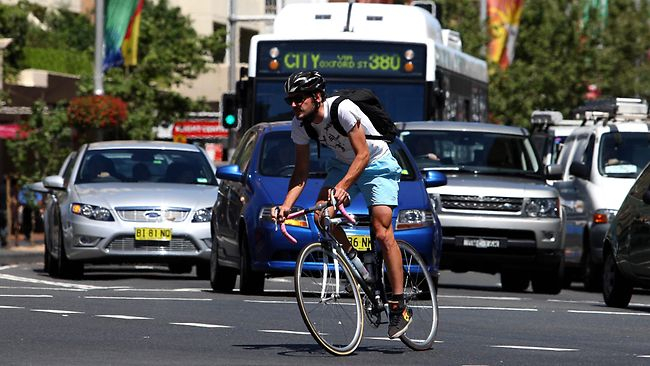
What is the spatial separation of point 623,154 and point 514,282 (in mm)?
1991

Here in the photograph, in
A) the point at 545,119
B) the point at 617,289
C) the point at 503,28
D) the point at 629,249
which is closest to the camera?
the point at 629,249

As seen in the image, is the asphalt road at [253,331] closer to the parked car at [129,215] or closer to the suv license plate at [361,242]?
the suv license plate at [361,242]

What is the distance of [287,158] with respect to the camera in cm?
1862

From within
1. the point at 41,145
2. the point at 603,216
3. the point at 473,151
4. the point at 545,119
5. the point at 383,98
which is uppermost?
the point at 383,98

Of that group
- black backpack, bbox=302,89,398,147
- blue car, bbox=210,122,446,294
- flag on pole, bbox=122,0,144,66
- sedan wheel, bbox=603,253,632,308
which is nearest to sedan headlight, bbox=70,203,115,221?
blue car, bbox=210,122,446,294

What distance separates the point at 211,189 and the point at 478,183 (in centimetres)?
301

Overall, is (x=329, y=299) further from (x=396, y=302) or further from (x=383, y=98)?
(x=383, y=98)

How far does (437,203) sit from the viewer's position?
21.5m

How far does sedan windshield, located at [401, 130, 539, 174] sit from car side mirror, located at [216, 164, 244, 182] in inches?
166

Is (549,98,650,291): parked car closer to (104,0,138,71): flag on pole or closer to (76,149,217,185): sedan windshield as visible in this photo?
(76,149,217,185): sedan windshield

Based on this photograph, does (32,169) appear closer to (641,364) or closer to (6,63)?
(6,63)

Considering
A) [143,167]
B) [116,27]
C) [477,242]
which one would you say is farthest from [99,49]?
[477,242]

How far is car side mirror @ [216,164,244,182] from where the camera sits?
1844cm

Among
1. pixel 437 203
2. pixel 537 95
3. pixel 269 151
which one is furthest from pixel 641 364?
pixel 537 95
